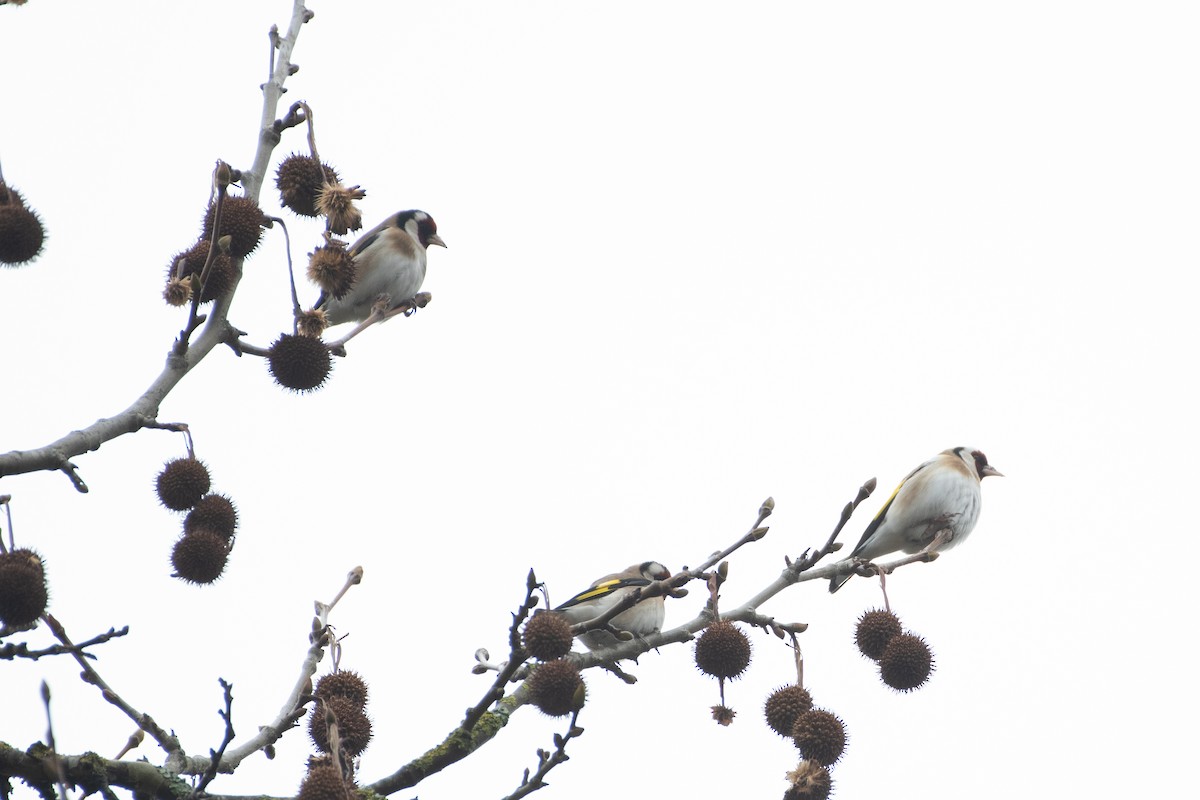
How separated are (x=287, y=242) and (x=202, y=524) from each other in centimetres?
105

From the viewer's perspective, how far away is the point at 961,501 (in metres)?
8.10

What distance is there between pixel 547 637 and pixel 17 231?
83.9 inches

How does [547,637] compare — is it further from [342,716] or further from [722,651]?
[722,651]

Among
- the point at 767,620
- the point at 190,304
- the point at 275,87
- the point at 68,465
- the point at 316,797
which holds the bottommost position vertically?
the point at 316,797

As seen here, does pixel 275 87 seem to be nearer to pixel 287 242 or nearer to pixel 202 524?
pixel 287 242

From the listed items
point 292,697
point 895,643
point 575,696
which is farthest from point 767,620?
point 292,697

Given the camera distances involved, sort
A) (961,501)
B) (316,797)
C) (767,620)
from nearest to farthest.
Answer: (316,797), (767,620), (961,501)

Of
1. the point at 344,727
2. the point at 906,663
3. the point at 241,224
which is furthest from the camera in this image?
the point at 906,663

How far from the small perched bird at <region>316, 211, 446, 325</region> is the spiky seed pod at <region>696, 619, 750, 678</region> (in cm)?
364

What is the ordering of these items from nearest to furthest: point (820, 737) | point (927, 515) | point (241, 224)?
point (241, 224) < point (820, 737) < point (927, 515)

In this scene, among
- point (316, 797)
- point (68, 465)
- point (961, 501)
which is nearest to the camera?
point (316, 797)

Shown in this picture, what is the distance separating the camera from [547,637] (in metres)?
3.86

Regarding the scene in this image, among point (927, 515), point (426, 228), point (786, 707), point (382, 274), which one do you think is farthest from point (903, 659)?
point (426, 228)

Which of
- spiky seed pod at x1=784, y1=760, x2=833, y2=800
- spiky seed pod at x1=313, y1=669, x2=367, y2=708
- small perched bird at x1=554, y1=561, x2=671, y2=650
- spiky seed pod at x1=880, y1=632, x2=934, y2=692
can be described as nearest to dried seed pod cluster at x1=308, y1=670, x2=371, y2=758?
spiky seed pod at x1=313, y1=669, x2=367, y2=708
